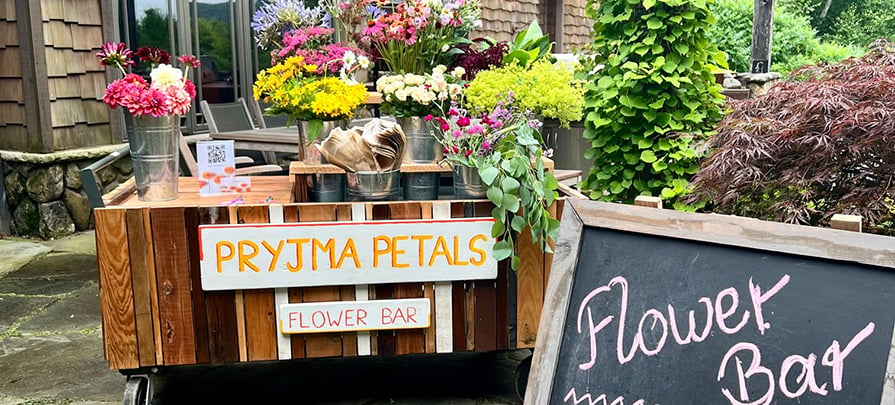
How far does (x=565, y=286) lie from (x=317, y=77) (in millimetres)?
1485

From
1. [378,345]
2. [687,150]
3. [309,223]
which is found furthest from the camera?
[687,150]

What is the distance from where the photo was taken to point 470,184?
8.68 feet

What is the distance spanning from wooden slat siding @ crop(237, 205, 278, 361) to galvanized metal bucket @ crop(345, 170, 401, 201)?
42cm

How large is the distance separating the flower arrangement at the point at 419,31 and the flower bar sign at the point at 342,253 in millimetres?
765

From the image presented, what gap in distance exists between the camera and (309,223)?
8.28 ft

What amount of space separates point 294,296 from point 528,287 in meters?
0.77

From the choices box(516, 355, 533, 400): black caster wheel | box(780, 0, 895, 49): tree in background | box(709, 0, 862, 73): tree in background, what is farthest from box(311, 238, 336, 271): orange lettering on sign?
box(780, 0, 895, 49): tree in background

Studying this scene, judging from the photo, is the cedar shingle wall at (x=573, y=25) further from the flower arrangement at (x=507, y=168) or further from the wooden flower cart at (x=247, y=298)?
the wooden flower cart at (x=247, y=298)

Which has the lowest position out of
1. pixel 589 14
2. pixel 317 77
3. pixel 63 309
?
pixel 63 309

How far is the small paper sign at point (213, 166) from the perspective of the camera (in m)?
2.95

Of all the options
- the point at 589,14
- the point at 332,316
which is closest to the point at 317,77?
the point at 332,316

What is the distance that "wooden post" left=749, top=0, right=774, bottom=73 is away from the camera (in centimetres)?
868

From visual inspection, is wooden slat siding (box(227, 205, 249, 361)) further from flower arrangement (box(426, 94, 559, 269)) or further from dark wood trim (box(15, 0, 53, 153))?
dark wood trim (box(15, 0, 53, 153))

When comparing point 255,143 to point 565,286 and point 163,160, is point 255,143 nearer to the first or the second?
point 163,160
